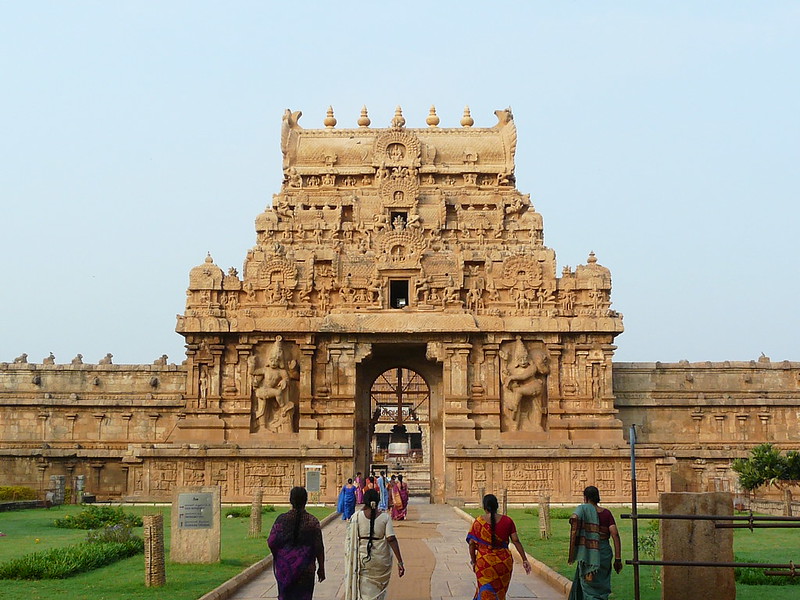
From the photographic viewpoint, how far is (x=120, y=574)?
612 inches

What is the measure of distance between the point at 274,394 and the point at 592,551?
23824mm

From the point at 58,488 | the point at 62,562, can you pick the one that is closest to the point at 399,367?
the point at 58,488

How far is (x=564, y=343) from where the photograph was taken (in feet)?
113

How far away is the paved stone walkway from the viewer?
45.5 feet

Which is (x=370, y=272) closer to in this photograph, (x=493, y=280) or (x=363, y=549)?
(x=493, y=280)

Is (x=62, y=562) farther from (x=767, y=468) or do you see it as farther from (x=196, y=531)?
(x=767, y=468)

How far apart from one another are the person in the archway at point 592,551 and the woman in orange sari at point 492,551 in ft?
2.09

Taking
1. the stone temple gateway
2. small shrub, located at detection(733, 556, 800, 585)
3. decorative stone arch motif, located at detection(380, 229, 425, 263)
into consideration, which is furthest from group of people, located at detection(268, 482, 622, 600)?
decorative stone arch motif, located at detection(380, 229, 425, 263)

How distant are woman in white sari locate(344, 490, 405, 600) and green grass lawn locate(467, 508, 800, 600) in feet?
12.7

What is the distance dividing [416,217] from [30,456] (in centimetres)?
1716

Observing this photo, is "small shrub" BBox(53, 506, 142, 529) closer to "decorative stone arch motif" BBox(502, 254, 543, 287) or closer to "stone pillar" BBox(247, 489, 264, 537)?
"stone pillar" BBox(247, 489, 264, 537)

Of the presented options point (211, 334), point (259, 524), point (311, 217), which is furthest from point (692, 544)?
point (311, 217)

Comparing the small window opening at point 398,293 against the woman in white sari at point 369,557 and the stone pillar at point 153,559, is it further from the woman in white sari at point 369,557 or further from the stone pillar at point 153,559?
the woman in white sari at point 369,557

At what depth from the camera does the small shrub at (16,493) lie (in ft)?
108
